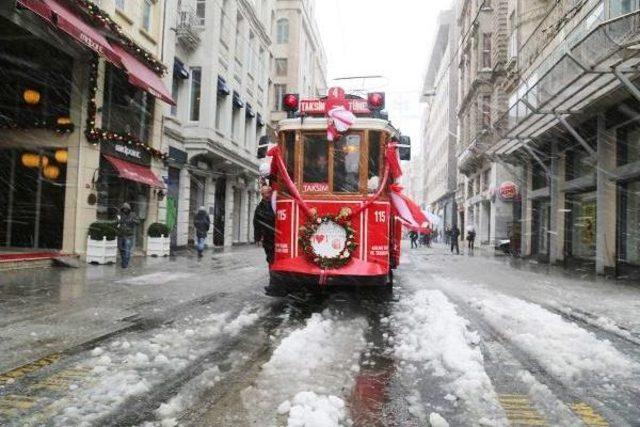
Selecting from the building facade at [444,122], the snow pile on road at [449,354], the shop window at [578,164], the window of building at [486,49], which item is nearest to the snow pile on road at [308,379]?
the snow pile on road at [449,354]

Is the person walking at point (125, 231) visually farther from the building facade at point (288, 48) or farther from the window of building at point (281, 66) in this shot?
the window of building at point (281, 66)

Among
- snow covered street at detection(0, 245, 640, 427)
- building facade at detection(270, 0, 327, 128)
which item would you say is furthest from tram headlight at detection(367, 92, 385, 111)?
building facade at detection(270, 0, 327, 128)

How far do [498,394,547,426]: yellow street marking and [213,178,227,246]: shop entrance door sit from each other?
24433mm

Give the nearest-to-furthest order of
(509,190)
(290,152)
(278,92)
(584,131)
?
(290,152)
(584,131)
(509,190)
(278,92)

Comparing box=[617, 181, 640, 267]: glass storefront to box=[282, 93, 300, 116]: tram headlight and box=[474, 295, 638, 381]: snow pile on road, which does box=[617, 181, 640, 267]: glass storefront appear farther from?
box=[282, 93, 300, 116]: tram headlight

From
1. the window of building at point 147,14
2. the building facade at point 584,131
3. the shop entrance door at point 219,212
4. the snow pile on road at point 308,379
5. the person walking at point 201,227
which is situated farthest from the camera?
the shop entrance door at point 219,212

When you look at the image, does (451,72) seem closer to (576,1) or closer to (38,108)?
(576,1)

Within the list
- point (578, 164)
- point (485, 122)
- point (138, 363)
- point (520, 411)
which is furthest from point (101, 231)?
point (485, 122)

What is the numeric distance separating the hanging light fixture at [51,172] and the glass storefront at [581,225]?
17.0 m

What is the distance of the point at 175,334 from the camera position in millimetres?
5609

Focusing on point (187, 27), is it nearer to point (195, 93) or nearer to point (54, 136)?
point (195, 93)

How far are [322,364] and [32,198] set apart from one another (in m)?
13.1

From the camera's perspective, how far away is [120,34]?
15078 millimetres

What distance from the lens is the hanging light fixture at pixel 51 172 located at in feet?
47.3
